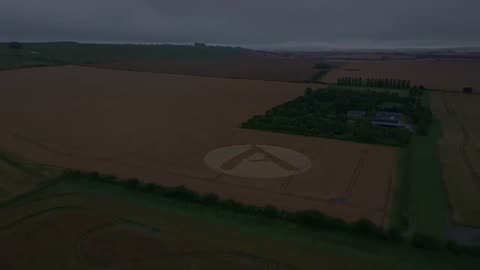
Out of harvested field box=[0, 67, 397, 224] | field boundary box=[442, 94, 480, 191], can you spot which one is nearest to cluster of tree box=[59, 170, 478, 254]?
harvested field box=[0, 67, 397, 224]

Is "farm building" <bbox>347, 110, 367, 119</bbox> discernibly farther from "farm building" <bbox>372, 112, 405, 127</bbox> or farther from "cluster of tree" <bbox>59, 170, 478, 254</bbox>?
"cluster of tree" <bbox>59, 170, 478, 254</bbox>

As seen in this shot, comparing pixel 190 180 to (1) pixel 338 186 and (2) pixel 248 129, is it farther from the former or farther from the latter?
(2) pixel 248 129

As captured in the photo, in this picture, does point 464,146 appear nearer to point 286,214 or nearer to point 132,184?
point 286,214

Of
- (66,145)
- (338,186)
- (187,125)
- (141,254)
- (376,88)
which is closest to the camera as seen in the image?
(141,254)

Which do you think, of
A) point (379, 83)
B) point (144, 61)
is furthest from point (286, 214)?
point (144, 61)

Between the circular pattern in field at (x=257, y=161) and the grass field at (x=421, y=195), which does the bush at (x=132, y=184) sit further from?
the grass field at (x=421, y=195)

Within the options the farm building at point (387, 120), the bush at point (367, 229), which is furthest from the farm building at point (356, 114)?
the bush at point (367, 229)

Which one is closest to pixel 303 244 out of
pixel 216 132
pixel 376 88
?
pixel 216 132
